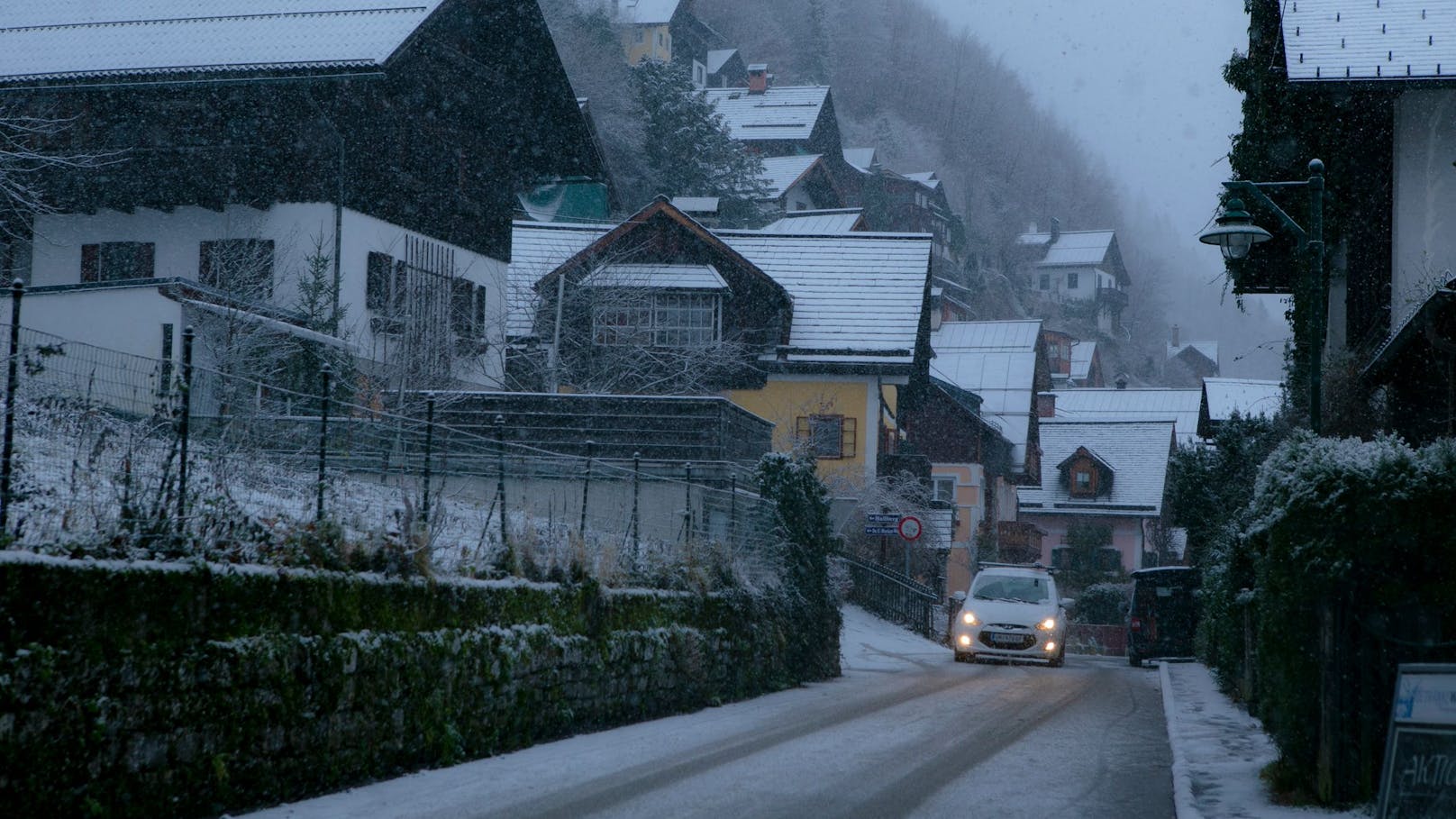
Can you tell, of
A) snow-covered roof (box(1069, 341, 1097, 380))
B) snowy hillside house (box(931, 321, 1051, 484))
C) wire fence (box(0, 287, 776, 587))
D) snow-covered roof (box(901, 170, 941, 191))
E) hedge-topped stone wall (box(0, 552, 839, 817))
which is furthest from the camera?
snow-covered roof (box(1069, 341, 1097, 380))

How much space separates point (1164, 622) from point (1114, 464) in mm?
38970

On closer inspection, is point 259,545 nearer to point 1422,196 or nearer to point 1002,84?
point 1422,196

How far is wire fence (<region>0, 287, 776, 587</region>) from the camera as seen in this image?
7812 millimetres

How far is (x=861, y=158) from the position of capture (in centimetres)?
10225

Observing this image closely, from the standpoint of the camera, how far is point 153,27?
98.2ft

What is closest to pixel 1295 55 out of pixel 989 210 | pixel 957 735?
pixel 957 735

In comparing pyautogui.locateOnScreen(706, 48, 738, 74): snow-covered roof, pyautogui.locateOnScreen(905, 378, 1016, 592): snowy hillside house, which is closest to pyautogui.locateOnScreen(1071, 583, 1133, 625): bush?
pyautogui.locateOnScreen(905, 378, 1016, 592): snowy hillside house

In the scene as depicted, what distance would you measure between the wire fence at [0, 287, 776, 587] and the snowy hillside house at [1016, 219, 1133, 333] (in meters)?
114

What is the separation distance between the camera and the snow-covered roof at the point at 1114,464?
224 ft

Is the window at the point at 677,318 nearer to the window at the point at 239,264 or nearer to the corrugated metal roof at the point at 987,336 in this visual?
the window at the point at 239,264

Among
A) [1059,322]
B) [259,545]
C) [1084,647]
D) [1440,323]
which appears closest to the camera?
[259,545]

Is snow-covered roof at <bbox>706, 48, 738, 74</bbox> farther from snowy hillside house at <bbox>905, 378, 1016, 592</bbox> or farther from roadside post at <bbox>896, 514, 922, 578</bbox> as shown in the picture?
roadside post at <bbox>896, 514, 922, 578</bbox>

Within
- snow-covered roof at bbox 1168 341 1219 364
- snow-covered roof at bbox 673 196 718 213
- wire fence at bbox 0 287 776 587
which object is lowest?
wire fence at bbox 0 287 776 587

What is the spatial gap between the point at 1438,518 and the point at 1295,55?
14.2m
